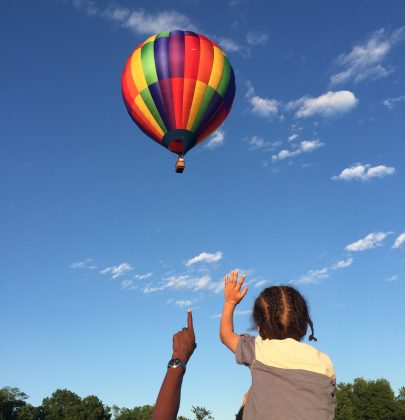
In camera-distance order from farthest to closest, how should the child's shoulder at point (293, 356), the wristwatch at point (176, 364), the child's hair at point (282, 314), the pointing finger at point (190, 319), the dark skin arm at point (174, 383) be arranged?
the child's hair at point (282, 314) < the child's shoulder at point (293, 356) < the pointing finger at point (190, 319) < the wristwatch at point (176, 364) < the dark skin arm at point (174, 383)

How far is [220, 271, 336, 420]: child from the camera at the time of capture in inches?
150

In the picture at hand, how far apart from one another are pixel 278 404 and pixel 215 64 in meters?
20.4

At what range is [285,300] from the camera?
13.8ft

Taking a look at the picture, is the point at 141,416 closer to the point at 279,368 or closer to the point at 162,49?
the point at 162,49

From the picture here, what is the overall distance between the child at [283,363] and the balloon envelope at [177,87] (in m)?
18.1

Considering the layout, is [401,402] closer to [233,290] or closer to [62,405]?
[62,405]

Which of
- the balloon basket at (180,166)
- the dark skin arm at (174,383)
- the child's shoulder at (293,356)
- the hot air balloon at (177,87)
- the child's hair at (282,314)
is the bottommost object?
the dark skin arm at (174,383)

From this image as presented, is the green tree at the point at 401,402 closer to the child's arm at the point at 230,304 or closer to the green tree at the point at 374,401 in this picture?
the green tree at the point at 374,401

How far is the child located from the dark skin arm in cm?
105

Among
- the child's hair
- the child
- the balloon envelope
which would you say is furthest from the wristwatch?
the balloon envelope

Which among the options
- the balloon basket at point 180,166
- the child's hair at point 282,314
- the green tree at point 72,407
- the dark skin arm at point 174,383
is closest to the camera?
the dark skin arm at point 174,383

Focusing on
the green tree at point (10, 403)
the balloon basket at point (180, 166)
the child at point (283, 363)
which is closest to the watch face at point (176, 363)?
the child at point (283, 363)

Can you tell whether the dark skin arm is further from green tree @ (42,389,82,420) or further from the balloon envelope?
green tree @ (42,389,82,420)

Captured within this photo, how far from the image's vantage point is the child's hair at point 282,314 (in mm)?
4188
